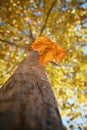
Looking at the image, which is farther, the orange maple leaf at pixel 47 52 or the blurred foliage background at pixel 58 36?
the blurred foliage background at pixel 58 36

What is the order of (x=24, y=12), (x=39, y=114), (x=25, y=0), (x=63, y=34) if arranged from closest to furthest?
(x=39, y=114) < (x=25, y=0) < (x=24, y=12) < (x=63, y=34)

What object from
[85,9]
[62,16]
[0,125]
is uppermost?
[62,16]

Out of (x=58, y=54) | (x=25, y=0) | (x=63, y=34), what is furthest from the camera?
(x=63, y=34)

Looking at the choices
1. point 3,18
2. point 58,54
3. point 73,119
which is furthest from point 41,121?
point 73,119

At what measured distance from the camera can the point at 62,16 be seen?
966cm

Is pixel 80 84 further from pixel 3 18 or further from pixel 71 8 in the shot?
pixel 3 18

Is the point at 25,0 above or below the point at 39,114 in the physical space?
above

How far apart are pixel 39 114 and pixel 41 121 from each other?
0.13 meters

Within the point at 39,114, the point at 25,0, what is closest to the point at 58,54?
the point at 39,114

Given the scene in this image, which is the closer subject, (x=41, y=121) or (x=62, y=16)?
(x=41, y=121)

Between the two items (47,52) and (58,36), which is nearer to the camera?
(47,52)

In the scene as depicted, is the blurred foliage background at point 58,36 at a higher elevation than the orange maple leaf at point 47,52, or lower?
higher

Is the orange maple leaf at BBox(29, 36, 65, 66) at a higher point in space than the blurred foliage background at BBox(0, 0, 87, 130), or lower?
lower

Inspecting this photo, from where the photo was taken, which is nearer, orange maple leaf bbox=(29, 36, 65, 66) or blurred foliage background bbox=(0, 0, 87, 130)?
orange maple leaf bbox=(29, 36, 65, 66)
